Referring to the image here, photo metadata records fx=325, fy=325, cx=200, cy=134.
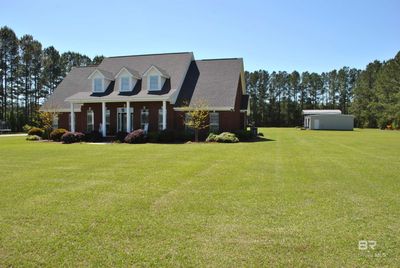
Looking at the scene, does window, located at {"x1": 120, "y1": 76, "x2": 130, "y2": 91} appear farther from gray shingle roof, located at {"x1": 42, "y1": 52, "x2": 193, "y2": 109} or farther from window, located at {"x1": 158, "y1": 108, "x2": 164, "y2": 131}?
window, located at {"x1": 158, "y1": 108, "x2": 164, "y2": 131}

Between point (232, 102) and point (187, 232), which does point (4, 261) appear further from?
point (232, 102)

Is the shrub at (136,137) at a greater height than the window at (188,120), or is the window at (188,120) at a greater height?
the window at (188,120)

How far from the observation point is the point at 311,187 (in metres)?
8.37

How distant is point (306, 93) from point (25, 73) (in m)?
59.6

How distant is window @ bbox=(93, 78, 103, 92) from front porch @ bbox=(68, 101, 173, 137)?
1228 mm

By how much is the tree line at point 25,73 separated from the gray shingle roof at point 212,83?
85.9 ft

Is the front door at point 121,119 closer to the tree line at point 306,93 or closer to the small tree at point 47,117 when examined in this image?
the small tree at point 47,117

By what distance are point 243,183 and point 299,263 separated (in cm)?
469

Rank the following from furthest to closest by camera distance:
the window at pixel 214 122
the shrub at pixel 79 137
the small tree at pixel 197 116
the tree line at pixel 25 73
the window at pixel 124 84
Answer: the tree line at pixel 25 73, the window at pixel 124 84, the window at pixel 214 122, the shrub at pixel 79 137, the small tree at pixel 197 116

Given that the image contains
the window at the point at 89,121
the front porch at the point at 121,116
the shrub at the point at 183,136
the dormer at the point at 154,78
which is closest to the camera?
the shrub at the point at 183,136

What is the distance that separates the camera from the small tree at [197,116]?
24020mm

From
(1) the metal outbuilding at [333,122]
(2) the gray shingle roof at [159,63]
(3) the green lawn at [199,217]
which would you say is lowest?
(3) the green lawn at [199,217]

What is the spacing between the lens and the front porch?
26.5 metres

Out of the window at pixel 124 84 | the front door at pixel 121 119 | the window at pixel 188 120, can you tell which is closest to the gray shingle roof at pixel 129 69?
the window at pixel 124 84
